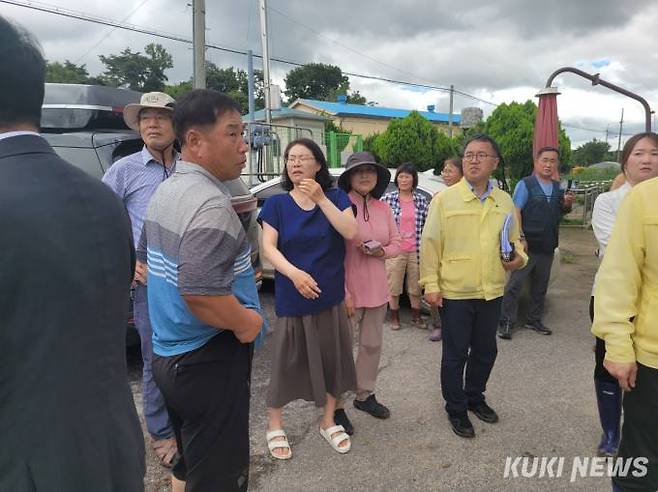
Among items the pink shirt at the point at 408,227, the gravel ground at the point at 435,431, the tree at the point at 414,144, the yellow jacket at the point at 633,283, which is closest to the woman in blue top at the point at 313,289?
the gravel ground at the point at 435,431

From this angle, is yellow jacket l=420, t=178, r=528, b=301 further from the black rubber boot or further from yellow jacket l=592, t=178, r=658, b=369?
yellow jacket l=592, t=178, r=658, b=369

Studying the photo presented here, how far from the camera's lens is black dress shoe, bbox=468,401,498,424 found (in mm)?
2998

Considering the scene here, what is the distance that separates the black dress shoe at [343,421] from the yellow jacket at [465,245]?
97cm

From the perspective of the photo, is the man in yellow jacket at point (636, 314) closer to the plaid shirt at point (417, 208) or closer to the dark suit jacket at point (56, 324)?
the dark suit jacket at point (56, 324)

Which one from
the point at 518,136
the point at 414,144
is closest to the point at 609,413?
the point at 518,136

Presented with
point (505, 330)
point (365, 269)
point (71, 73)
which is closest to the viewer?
point (365, 269)

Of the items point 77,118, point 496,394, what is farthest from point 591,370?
point 77,118

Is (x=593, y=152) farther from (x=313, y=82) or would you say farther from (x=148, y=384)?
(x=148, y=384)

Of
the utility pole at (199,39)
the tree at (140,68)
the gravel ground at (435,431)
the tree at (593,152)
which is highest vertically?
the tree at (140,68)

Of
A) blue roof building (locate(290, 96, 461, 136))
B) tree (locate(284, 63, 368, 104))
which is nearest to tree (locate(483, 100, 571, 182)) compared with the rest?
blue roof building (locate(290, 96, 461, 136))

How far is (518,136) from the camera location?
37.4ft

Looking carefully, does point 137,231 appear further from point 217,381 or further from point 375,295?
point 375,295

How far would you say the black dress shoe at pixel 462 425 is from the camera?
2826 millimetres

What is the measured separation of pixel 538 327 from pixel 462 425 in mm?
2158
